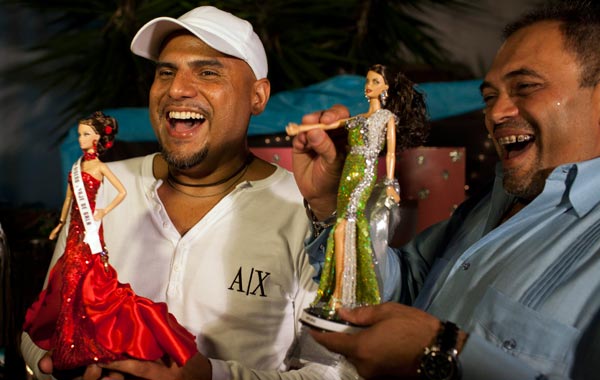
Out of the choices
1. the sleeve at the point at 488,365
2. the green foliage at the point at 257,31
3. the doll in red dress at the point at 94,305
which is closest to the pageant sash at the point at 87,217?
the doll in red dress at the point at 94,305

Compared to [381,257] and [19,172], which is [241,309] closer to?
[381,257]

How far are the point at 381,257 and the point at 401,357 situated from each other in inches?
7.5

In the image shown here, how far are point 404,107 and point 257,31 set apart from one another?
2013 millimetres

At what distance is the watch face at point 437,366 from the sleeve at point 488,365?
0.9 inches

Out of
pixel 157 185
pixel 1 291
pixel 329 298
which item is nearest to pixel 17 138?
pixel 1 291

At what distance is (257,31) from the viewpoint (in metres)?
3.12

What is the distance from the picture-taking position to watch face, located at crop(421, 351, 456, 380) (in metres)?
1.04

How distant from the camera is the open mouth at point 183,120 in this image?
1.47 m

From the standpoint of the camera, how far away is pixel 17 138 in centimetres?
313

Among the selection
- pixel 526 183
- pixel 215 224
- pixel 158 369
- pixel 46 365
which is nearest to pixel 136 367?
pixel 158 369

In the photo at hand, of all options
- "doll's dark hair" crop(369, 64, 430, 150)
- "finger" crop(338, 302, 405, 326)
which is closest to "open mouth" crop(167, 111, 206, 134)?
"doll's dark hair" crop(369, 64, 430, 150)

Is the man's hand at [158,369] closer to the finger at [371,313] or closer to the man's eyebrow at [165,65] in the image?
the finger at [371,313]

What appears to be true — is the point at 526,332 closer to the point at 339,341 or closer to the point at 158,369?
the point at 339,341

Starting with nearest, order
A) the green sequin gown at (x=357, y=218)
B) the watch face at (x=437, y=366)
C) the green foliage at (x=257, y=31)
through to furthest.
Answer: the watch face at (x=437, y=366), the green sequin gown at (x=357, y=218), the green foliage at (x=257, y=31)
